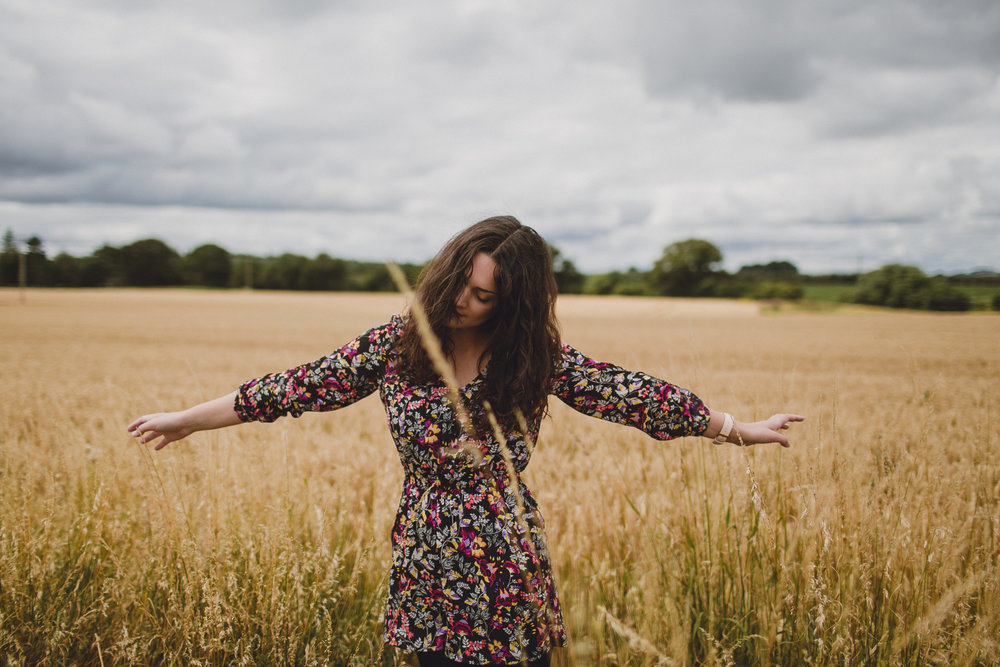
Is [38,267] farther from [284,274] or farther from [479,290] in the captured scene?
[479,290]

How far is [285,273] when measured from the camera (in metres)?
72.9

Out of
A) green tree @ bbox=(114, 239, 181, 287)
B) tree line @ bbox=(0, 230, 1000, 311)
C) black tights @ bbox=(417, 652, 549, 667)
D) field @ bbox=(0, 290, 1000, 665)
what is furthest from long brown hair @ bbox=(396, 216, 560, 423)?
green tree @ bbox=(114, 239, 181, 287)

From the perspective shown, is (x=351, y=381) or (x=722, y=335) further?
(x=722, y=335)

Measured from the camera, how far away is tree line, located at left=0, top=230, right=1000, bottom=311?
2520 inches

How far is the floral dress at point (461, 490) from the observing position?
189 cm

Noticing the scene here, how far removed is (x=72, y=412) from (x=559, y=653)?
7271 mm

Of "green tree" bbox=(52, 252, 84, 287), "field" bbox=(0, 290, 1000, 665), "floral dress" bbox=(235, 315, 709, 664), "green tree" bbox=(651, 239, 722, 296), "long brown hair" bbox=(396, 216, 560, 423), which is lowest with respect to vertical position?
"field" bbox=(0, 290, 1000, 665)

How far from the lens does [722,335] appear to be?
2473cm

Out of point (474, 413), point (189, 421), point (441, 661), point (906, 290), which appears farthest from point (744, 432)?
point (906, 290)

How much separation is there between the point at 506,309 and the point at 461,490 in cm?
67

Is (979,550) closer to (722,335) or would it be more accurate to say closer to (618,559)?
(618,559)

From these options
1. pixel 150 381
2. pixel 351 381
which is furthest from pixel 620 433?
pixel 150 381

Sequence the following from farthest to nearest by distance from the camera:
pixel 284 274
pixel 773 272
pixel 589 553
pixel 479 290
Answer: pixel 284 274, pixel 773 272, pixel 589 553, pixel 479 290

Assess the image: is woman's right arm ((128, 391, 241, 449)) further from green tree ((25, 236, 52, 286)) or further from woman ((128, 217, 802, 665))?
green tree ((25, 236, 52, 286))
